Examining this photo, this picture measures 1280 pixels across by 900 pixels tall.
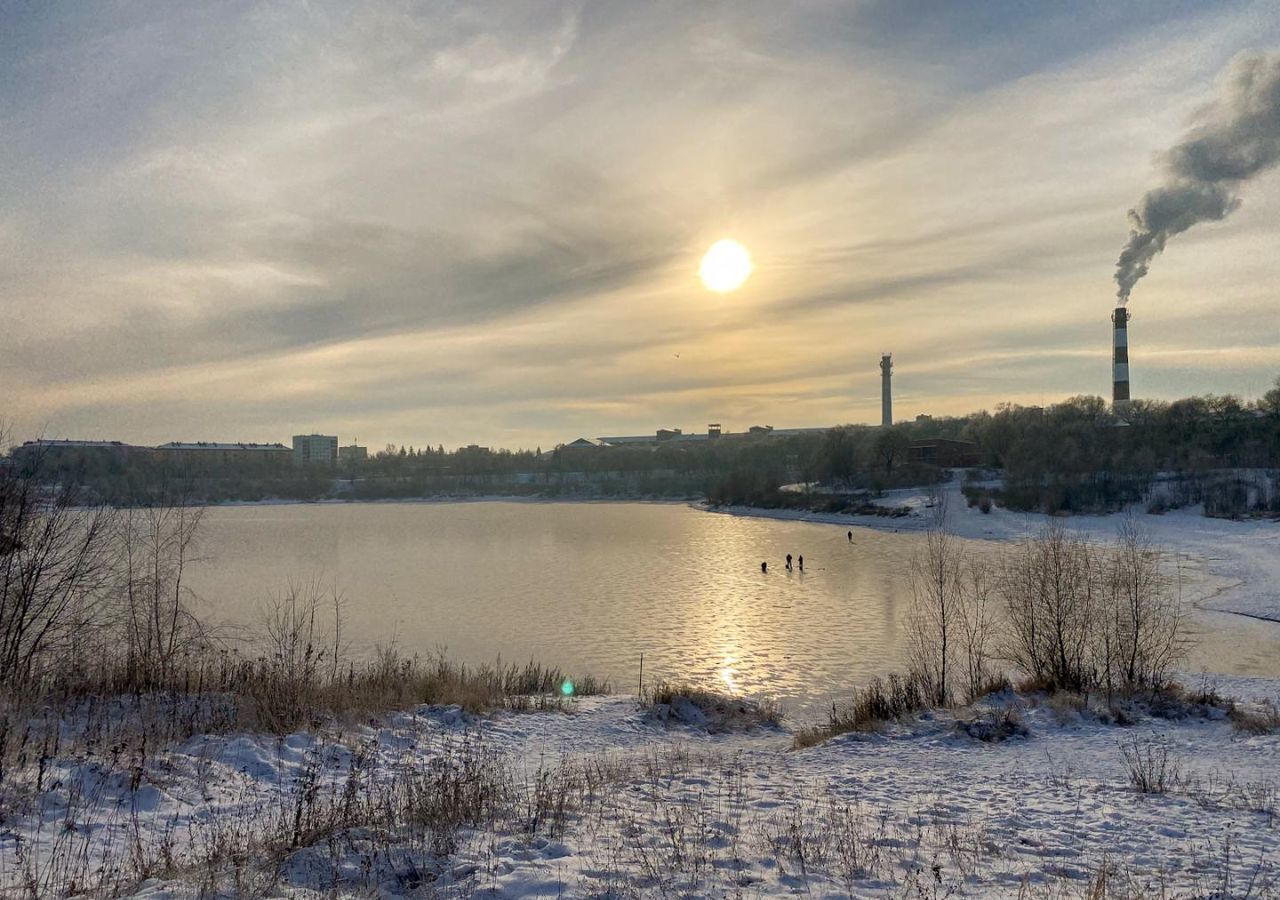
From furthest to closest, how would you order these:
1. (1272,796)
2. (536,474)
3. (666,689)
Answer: (536,474) → (666,689) → (1272,796)

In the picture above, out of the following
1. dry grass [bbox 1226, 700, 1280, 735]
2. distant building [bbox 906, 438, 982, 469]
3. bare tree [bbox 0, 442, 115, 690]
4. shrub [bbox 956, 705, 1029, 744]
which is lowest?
shrub [bbox 956, 705, 1029, 744]

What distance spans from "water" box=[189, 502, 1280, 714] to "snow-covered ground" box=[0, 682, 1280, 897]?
6229mm

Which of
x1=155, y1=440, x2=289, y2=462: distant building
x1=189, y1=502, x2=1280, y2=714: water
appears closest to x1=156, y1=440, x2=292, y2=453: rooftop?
x1=155, y1=440, x2=289, y2=462: distant building

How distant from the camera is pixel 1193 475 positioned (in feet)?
194

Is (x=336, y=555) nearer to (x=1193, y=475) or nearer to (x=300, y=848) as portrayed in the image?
(x=300, y=848)

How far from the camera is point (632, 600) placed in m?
29.4

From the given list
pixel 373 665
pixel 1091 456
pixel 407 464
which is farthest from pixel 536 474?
pixel 373 665

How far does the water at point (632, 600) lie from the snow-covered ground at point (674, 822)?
6.23m

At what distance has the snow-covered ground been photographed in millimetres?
5969

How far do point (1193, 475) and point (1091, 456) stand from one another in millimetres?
8549

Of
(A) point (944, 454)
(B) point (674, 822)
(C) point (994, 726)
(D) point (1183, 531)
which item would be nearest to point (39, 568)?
(B) point (674, 822)

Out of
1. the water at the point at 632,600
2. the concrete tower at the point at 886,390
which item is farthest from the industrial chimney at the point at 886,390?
the water at the point at 632,600

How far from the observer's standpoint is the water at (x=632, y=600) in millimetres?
19891

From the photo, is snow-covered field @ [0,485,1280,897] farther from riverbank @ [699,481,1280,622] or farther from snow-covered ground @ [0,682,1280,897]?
riverbank @ [699,481,1280,622]
